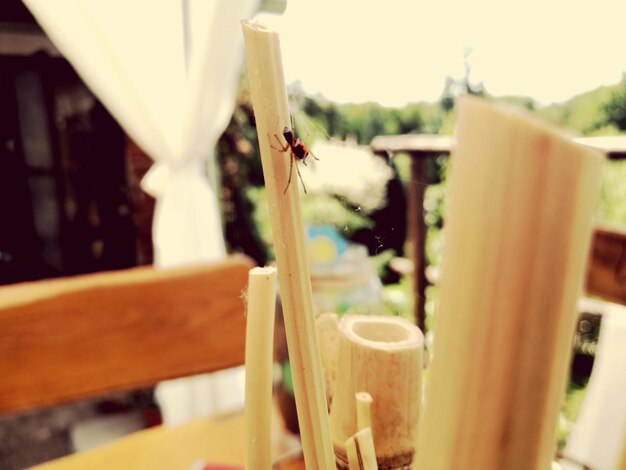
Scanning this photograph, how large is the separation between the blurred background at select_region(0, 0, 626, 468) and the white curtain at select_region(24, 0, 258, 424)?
0.10 metres

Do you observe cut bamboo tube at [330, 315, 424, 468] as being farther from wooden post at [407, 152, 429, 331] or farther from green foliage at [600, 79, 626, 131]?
green foliage at [600, 79, 626, 131]

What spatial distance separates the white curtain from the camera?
5.33 ft

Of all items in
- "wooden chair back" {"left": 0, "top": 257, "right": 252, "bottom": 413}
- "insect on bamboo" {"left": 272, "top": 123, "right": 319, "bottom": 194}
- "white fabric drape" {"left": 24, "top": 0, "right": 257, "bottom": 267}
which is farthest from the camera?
"white fabric drape" {"left": 24, "top": 0, "right": 257, "bottom": 267}

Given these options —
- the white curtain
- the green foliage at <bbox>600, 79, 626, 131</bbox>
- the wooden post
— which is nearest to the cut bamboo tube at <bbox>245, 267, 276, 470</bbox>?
the wooden post

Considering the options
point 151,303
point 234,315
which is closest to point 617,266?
point 234,315

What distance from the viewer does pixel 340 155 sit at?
1.82 feet

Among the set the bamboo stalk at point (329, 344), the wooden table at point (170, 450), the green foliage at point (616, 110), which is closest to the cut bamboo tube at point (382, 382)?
the bamboo stalk at point (329, 344)

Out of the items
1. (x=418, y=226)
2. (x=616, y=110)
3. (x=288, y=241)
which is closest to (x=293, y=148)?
(x=288, y=241)

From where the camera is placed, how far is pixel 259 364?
32cm

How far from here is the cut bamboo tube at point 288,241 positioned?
0.26 m

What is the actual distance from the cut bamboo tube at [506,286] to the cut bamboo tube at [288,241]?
0.12 meters

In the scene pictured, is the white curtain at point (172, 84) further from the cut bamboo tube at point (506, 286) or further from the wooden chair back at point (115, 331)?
the cut bamboo tube at point (506, 286)

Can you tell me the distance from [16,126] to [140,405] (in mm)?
1877

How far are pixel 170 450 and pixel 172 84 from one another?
55.9 inches
